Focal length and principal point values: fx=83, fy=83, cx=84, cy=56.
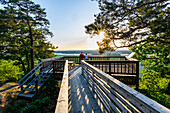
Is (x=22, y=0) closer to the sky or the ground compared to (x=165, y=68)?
closer to the sky

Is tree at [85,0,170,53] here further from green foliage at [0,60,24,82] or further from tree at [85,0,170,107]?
green foliage at [0,60,24,82]

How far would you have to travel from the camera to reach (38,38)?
12828 mm

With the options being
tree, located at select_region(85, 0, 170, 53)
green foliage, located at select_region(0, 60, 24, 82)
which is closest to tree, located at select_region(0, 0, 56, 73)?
green foliage, located at select_region(0, 60, 24, 82)

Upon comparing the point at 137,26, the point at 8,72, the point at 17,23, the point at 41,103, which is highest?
the point at 17,23

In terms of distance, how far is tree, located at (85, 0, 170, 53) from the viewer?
5496mm

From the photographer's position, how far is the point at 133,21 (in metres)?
7.33

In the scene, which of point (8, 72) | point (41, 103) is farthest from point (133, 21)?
point (8, 72)

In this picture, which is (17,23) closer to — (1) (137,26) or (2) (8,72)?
(2) (8,72)

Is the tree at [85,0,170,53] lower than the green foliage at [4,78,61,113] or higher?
higher

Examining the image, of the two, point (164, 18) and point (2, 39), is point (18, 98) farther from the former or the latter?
point (164, 18)

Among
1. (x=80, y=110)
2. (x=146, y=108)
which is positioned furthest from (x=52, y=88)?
(x=146, y=108)

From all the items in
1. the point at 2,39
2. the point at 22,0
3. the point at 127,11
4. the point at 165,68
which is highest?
the point at 22,0

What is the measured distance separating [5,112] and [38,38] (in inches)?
402

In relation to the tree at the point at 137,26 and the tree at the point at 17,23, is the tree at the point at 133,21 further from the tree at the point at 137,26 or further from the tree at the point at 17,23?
the tree at the point at 17,23
